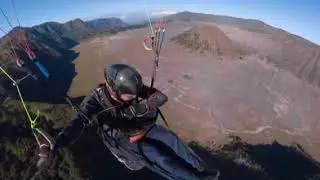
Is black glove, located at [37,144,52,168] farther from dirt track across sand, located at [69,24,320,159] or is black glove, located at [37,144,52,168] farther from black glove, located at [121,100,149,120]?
dirt track across sand, located at [69,24,320,159]

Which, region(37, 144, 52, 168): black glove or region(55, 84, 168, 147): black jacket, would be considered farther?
region(55, 84, 168, 147): black jacket

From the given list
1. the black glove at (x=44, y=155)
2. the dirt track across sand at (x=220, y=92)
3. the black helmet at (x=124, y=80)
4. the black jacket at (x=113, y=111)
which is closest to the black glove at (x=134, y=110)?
the black jacket at (x=113, y=111)

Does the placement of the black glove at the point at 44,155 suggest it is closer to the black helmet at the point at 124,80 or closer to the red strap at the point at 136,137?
the black helmet at the point at 124,80

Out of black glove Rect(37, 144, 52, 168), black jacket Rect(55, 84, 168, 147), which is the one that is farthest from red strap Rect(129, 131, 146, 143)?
black glove Rect(37, 144, 52, 168)

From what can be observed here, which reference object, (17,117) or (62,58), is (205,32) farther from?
(17,117)

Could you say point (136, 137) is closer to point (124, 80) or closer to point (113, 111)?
point (113, 111)

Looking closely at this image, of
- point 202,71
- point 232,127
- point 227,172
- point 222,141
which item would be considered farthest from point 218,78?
point 227,172

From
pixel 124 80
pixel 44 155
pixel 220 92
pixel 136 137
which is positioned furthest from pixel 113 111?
pixel 220 92

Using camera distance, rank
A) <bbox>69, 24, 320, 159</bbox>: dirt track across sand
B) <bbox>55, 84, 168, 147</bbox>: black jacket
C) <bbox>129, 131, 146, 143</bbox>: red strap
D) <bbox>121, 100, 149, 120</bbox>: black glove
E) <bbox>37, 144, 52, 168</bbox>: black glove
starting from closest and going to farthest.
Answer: <bbox>37, 144, 52, 168</bbox>: black glove
<bbox>55, 84, 168, 147</bbox>: black jacket
<bbox>121, 100, 149, 120</bbox>: black glove
<bbox>129, 131, 146, 143</bbox>: red strap
<bbox>69, 24, 320, 159</bbox>: dirt track across sand
